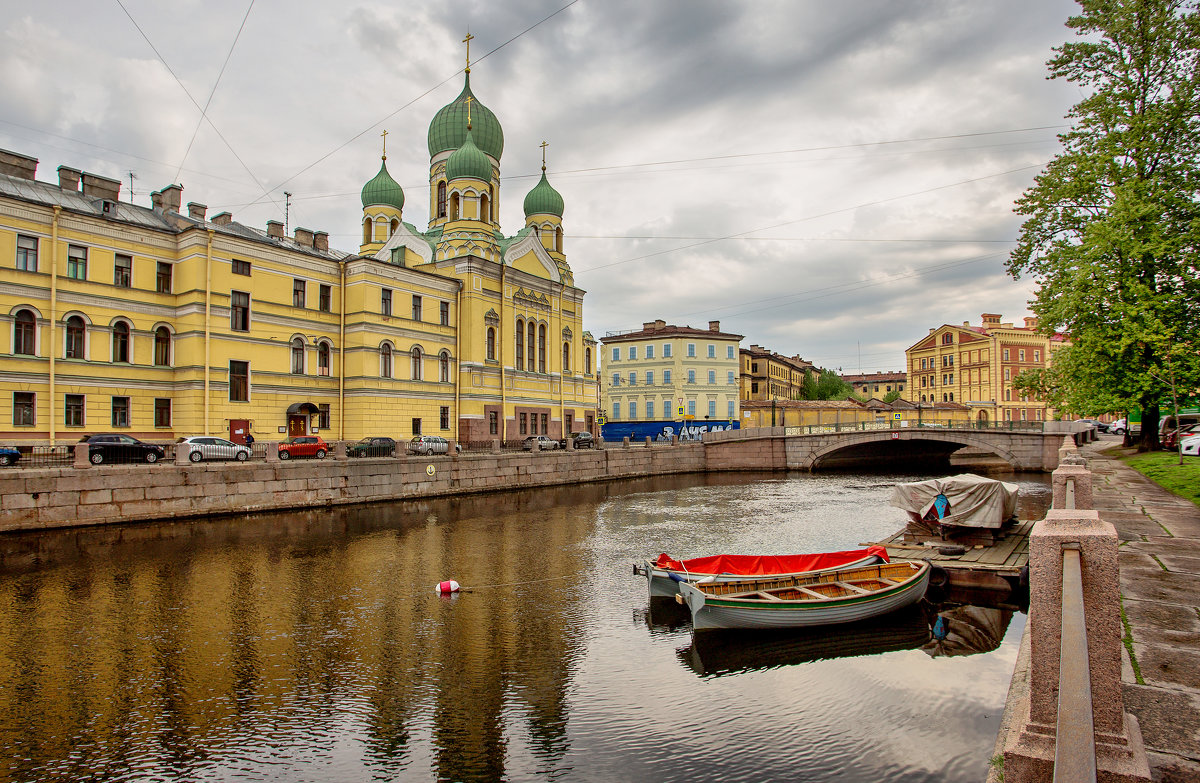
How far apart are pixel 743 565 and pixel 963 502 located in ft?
24.9

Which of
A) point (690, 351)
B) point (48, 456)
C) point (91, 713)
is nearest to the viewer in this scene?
point (91, 713)

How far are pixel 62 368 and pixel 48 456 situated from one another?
27.7ft

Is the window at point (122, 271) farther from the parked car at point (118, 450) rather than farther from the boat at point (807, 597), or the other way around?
the boat at point (807, 597)

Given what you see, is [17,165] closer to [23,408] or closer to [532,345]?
[23,408]

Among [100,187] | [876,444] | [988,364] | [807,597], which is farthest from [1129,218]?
[988,364]

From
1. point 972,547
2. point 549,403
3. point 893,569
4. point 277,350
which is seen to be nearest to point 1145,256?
point 972,547

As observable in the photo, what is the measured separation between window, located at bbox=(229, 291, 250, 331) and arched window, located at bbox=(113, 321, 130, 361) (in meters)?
4.38

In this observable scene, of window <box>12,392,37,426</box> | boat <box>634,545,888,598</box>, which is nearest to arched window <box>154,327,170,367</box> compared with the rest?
window <box>12,392,37,426</box>

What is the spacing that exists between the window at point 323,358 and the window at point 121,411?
9485 mm

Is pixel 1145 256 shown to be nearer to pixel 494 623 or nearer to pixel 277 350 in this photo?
pixel 494 623

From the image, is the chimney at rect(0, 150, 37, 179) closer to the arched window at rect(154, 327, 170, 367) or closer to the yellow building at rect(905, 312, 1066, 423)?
the arched window at rect(154, 327, 170, 367)

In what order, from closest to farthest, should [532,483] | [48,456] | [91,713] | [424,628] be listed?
[91,713] → [424,628] → [48,456] → [532,483]

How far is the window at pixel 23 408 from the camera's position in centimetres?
2809

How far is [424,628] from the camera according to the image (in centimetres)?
1316
